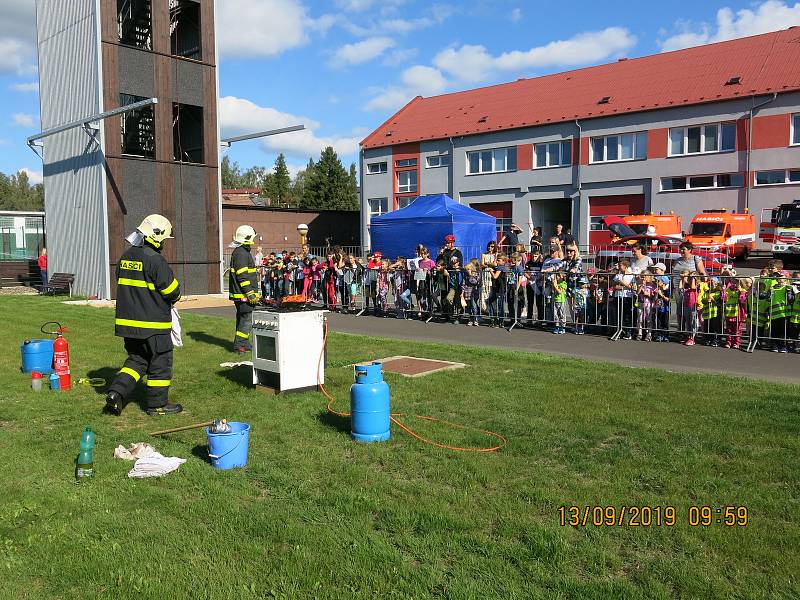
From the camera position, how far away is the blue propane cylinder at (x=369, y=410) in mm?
6520

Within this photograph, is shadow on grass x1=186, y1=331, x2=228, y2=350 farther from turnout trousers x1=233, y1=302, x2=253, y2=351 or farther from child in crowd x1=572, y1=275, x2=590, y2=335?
child in crowd x1=572, y1=275, x2=590, y2=335

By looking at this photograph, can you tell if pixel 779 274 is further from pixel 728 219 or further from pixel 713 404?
pixel 728 219

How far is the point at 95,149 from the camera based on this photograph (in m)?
23.1

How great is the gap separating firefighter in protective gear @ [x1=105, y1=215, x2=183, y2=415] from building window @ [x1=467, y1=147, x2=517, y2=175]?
37587 mm

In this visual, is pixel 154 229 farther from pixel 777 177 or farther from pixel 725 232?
pixel 777 177

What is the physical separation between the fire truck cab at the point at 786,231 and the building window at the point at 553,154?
42.6ft

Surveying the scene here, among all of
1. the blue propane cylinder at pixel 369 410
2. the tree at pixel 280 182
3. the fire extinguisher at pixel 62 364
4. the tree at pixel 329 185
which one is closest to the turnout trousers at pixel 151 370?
the fire extinguisher at pixel 62 364

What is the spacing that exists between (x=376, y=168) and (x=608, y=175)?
59.4ft

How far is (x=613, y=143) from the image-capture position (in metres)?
39.2

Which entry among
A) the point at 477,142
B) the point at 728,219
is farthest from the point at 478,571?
the point at 477,142

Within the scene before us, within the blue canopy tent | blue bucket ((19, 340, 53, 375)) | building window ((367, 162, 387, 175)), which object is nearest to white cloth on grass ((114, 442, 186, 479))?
blue bucket ((19, 340, 53, 375))

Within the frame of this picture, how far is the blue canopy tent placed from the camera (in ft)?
83.7

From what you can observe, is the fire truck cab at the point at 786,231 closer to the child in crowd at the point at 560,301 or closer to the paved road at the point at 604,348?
the child in crowd at the point at 560,301

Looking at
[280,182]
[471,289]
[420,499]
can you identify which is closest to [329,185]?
[280,182]
